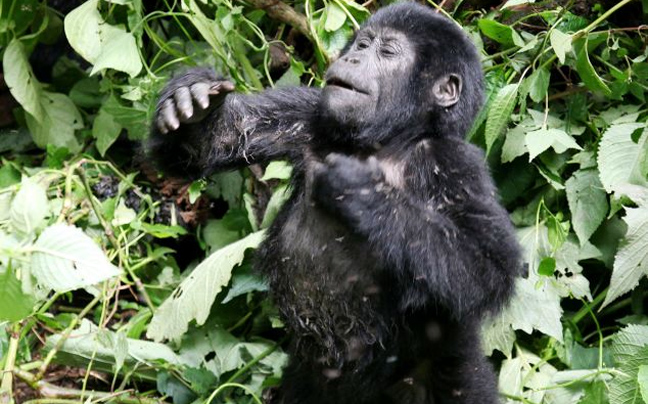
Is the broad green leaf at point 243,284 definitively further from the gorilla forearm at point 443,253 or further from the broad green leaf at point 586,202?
the broad green leaf at point 586,202

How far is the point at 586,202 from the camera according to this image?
4926 millimetres

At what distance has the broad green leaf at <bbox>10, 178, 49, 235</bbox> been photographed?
2566 millimetres

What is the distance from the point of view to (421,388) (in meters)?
4.02

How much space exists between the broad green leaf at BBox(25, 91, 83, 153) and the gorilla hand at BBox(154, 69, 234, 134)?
5.74 feet

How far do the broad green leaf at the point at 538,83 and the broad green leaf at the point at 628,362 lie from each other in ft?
4.73

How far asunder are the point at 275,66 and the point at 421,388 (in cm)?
246

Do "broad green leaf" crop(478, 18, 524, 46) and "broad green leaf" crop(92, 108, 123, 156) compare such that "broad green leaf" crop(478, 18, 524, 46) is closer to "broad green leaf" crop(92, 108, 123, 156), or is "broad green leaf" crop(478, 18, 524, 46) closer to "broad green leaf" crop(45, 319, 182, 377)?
"broad green leaf" crop(92, 108, 123, 156)

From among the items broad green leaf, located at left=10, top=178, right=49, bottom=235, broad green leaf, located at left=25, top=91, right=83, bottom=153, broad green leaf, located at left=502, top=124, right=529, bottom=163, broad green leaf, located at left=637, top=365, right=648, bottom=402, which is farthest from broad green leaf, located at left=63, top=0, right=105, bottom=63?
broad green leaf, located at left=637, top=365, right=648, bottom=402

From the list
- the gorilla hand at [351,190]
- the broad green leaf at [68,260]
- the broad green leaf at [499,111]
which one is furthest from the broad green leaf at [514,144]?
the broad green leaf at [68,260]

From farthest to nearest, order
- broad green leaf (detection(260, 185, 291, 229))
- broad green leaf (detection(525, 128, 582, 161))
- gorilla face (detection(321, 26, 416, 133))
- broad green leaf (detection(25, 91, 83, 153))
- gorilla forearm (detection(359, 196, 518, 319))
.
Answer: broad green leaf (detection(25, 91, 83, 153)) < broad green leaf (detection(260, 185, 291, 229)) < broad green leaf (detection(525, 128, 582, 161)) < gorilla face (detection(321, 26, 416, 133)) < gorilla forearm (detection(359, 196, 518, 319))

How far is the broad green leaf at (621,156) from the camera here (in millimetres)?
4660

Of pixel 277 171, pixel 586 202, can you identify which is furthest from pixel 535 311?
pixel 277 171

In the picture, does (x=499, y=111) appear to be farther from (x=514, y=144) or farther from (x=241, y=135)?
(x=241, y=135)

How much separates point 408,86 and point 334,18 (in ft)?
3.59
